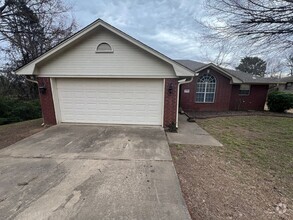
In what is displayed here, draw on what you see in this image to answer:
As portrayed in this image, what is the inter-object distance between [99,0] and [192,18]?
183 inches

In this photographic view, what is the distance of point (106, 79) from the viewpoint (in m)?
7.02

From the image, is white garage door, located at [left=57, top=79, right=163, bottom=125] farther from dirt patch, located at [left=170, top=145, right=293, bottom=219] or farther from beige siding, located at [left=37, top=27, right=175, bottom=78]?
dirt patch, located at [left=170, top=145, right=293, bottom=219]

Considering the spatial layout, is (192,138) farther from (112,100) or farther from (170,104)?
(112,100)

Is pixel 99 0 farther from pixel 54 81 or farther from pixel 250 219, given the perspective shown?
pixel 250 219

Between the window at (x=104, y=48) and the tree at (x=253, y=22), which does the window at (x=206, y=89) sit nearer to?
the tree at (x=253, y=22)

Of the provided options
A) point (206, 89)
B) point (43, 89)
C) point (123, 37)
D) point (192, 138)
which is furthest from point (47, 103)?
point (206, 89)

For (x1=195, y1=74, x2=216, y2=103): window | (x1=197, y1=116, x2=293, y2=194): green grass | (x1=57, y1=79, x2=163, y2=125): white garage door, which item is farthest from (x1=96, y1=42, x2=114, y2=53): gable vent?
(x1=195, y1=74, x2=216, y2=103): window

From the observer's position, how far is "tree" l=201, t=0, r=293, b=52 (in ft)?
17.6

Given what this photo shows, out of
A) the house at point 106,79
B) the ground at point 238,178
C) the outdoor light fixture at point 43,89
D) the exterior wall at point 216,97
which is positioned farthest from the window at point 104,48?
the exterior wall at point 216,97

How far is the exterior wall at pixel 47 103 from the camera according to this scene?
704 cm

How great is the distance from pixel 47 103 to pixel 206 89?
1092 cm

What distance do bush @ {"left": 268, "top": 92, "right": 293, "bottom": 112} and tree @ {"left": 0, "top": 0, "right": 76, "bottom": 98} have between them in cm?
1930

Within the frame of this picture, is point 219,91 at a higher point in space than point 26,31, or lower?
lower

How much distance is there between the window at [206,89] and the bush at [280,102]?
5331 mm
